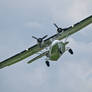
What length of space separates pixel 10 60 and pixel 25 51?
3148 mm

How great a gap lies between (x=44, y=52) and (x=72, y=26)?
6.70 meters

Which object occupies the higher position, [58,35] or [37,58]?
[58,35]

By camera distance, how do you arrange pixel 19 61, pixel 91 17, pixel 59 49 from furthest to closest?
pixel 19 61
pixel 91 17
pixel 59 49

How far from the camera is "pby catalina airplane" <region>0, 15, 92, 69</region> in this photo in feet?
164

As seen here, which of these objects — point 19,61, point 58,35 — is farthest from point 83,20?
point 19,61

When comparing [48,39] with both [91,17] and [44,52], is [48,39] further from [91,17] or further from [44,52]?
[91,17]

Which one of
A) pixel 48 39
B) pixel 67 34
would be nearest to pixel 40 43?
pixel 48 39

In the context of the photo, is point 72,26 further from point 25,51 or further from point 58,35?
point 25,51

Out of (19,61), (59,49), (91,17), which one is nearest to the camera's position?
(59,49)

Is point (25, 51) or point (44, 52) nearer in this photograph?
point (44, 52)

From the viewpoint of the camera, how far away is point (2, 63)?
57094 mm

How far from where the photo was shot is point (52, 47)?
5044 centimetres

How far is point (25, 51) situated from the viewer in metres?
55.8

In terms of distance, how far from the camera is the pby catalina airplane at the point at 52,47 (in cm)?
5006
